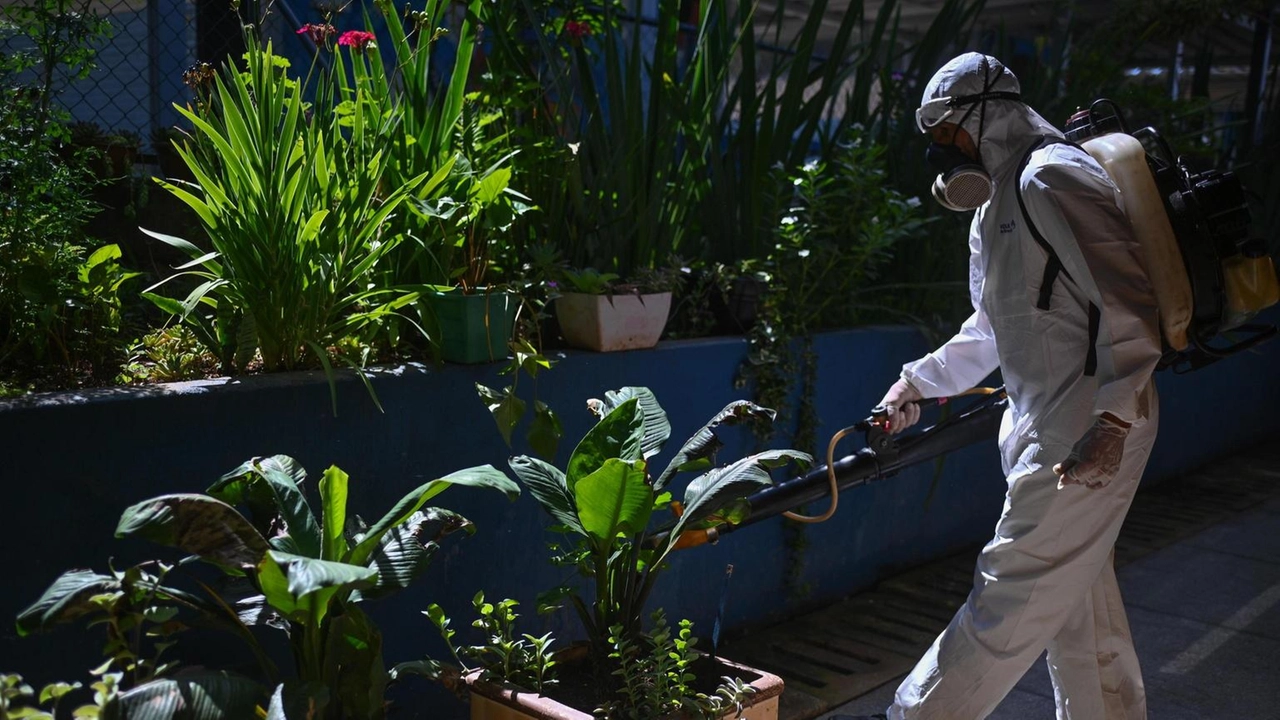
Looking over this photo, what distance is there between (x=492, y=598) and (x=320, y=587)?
144 centimetres

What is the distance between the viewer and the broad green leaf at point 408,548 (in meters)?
2.38

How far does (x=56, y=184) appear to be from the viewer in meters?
2.80

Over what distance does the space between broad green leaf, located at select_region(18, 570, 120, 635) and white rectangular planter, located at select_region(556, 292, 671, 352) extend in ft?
5.98

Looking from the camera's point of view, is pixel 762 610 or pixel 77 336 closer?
pixel 77 336

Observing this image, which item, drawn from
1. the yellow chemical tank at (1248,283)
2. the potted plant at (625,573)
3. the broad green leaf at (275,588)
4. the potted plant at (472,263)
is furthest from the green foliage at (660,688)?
the yellow chemical tank at (1248,283)

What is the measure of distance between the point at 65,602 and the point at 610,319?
1950 millimetres

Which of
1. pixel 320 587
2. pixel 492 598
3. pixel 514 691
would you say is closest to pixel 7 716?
pixel 320 587

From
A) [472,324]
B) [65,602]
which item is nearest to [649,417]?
[472,324]

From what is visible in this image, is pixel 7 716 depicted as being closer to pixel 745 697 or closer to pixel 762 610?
pixel 745 697

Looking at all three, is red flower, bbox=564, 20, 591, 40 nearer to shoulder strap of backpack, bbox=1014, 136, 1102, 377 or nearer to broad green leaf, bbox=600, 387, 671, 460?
broad green leaf, bbox=600, 387, 671, 460

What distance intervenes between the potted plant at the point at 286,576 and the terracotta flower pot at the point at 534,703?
0.28 meters

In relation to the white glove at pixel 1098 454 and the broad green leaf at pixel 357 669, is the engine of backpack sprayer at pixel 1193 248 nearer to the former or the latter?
the white glove at pixel 1098 454

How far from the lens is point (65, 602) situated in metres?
2.08

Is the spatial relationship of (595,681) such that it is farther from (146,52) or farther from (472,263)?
(146,52)
